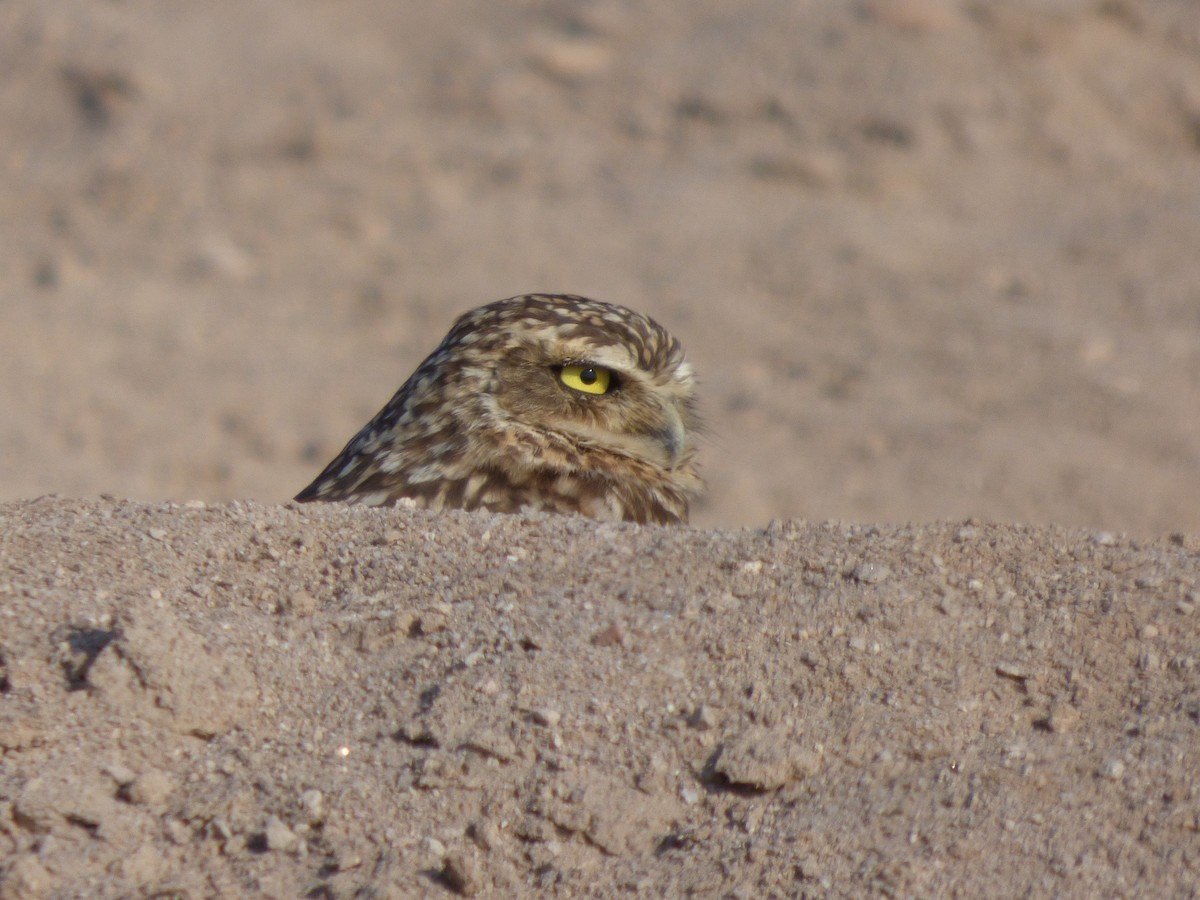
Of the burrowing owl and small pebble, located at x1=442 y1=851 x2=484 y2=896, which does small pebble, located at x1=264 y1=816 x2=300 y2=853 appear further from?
the burrowing owl

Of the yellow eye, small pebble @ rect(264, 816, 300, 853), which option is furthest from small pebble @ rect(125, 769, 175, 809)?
the yellow eye

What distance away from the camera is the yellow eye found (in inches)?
189

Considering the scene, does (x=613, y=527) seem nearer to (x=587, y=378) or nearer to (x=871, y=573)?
A: (x=871, y=573)

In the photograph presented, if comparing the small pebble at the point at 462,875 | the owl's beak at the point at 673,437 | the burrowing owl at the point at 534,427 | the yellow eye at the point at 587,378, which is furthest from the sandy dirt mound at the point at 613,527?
the owl's beak at the point at 673,437

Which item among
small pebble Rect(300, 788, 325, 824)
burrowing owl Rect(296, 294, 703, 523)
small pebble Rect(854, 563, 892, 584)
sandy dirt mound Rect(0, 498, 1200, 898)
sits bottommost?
small pebble Rect(300, 788, 325, 824)

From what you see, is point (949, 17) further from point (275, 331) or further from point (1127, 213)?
point (275, 331)

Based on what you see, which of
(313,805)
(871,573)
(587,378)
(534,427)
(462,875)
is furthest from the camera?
(587,378)

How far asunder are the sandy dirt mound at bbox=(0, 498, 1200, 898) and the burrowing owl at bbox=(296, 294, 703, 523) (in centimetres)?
98

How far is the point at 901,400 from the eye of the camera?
406 inches

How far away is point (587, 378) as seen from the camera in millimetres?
4859

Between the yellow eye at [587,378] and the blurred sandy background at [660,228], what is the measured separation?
13.6ft

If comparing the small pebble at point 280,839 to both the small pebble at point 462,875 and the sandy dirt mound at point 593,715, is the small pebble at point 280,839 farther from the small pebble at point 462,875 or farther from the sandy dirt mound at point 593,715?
the small pebble at point 462,875

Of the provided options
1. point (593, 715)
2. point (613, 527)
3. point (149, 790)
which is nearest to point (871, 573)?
point (613, 527)

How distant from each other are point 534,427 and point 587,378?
287 mm
